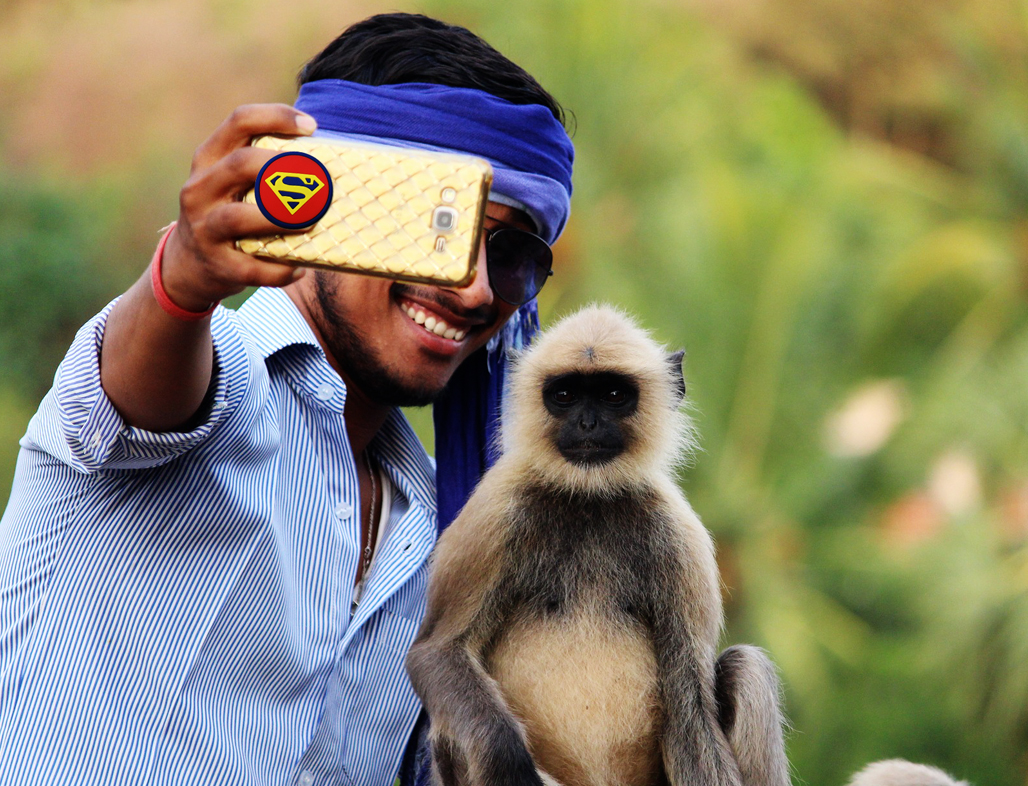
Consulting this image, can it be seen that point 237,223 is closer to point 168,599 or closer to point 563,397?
point 168,599

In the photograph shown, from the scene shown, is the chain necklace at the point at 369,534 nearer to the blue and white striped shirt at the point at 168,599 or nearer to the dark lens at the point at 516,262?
the blue and white striped shirt at the point at 168,599

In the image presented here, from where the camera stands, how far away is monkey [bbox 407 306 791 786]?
213 centimetres

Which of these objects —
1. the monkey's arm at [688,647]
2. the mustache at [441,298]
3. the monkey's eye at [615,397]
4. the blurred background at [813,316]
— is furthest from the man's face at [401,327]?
the blurred background at [813,316]

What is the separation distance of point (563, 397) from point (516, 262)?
318 mm

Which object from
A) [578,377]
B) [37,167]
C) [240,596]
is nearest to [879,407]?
[578,377]

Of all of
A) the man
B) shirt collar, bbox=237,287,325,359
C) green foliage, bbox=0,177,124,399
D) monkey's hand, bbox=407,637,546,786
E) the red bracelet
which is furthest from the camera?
green foliage, bbox=0,177,124,399

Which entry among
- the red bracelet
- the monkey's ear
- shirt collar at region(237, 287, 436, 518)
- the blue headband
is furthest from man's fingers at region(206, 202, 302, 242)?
the monkey's ear

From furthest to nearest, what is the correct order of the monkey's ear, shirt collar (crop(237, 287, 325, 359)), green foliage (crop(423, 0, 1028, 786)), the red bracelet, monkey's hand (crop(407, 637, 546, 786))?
green foliage (crop(423, 0, 1028, 786)) < the monkey's ear < shirt collar (crop(237, 287, 325, 359)) < monkey's hand (crop(407, 637, 546, 786)) < the red bracelet

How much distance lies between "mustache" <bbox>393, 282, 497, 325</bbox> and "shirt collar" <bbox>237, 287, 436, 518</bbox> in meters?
0.22

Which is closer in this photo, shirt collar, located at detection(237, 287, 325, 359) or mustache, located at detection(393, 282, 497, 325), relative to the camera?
shirt collar, located at detection(237, 287, 325, 359)

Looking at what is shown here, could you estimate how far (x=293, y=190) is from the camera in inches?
54.1

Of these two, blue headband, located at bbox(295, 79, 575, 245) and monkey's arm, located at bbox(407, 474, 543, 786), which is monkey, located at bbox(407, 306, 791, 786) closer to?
monkey's arm, located at bbox(407, 474, 543, 786)

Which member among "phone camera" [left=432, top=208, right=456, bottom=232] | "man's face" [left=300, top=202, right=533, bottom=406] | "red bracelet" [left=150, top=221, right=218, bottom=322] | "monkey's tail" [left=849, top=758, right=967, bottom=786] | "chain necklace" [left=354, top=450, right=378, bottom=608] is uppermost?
"phone camera" [left=432, top=208, right=456, bottom=232]

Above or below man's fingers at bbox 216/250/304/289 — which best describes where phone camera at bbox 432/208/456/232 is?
above
